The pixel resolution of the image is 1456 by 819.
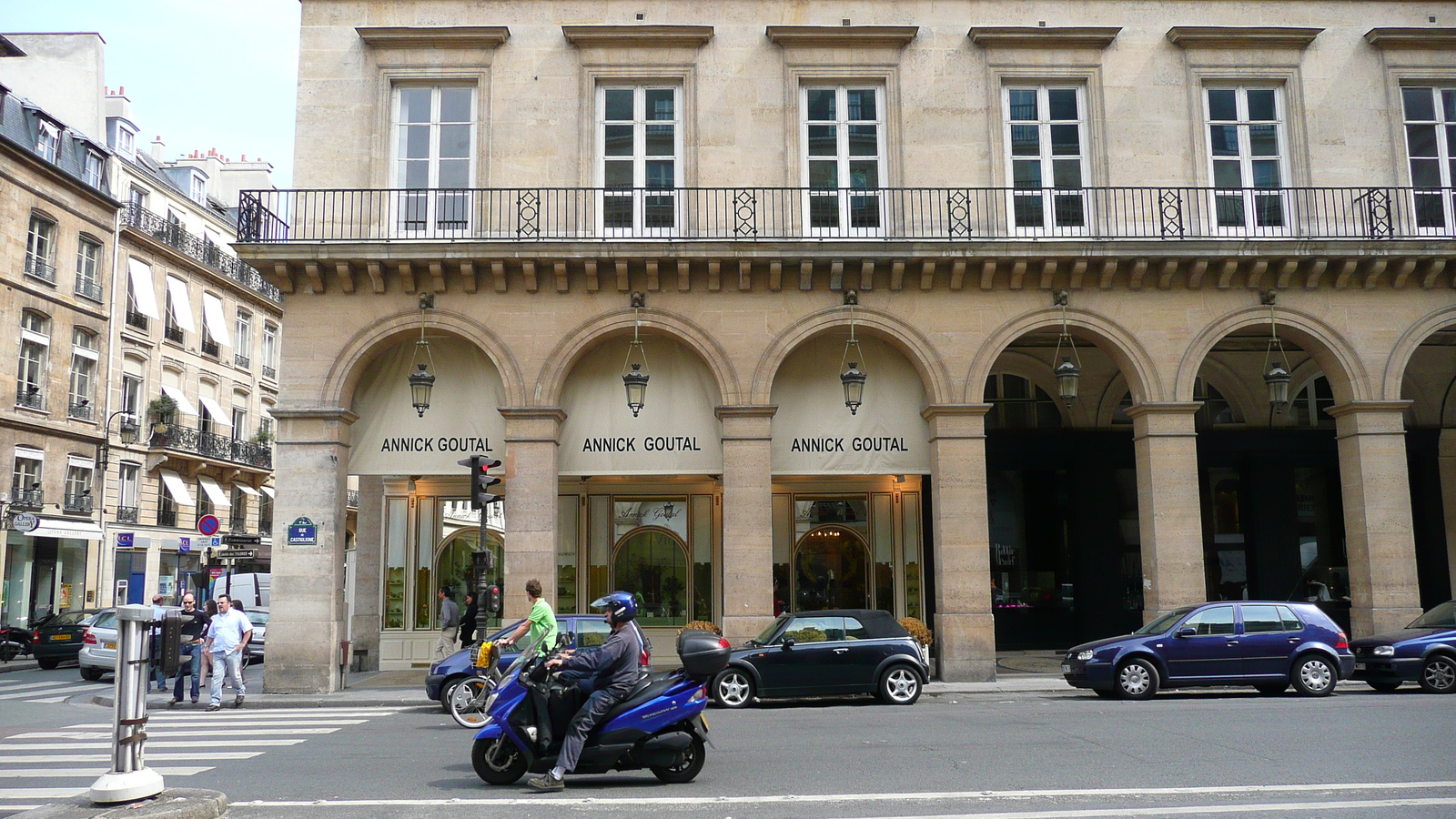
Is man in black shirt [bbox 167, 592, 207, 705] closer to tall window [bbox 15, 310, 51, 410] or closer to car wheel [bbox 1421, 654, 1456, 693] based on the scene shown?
car wheel [bbox 1421, 654, 1456, 693]

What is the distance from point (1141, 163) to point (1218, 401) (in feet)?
22.7

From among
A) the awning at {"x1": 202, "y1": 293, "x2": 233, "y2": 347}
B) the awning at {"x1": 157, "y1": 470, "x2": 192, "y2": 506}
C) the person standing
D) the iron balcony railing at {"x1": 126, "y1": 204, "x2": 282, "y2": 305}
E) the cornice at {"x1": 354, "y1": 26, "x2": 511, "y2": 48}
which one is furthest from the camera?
the awning at {"x1": 202, "y1": 293, "x2": 233, "y2": 347}

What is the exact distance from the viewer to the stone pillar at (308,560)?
1831 cm

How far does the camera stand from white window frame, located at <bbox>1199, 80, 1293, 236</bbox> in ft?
64.9

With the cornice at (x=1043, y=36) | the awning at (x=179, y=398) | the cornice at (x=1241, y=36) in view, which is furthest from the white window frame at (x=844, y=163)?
the awning at (x=179, y=398)

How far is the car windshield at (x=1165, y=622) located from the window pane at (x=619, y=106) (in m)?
12.1

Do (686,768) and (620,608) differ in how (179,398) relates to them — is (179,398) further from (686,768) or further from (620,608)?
(686,768)

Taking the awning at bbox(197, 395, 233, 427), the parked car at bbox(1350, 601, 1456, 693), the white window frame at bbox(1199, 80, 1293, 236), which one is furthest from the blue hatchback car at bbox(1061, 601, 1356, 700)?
the awning at bbox(197, 395, 233, 427)

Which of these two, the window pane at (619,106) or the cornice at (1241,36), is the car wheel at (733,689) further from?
the cornice at (1241,36)

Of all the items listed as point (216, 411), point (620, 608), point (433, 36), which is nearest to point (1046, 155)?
point (433, 36)

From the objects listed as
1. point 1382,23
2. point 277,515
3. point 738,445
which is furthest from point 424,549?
point 1382,23

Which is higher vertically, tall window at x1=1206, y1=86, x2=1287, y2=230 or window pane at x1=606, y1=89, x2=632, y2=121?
window pane at x1=606, y1=89, x2=632, y2=121

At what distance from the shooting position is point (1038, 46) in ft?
65.4

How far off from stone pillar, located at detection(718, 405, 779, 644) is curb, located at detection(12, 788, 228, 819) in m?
11.0
